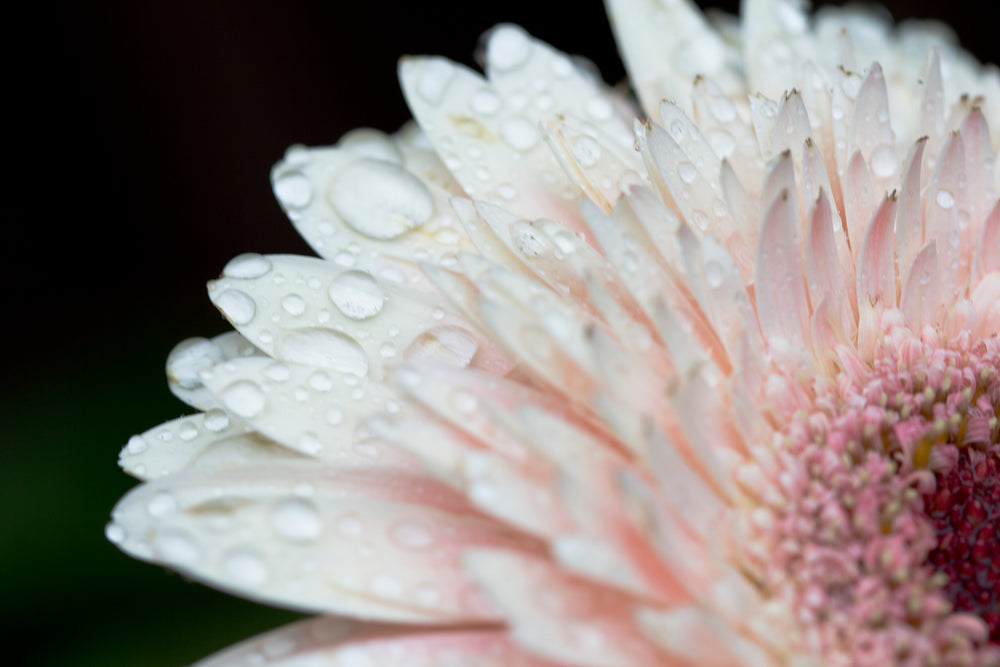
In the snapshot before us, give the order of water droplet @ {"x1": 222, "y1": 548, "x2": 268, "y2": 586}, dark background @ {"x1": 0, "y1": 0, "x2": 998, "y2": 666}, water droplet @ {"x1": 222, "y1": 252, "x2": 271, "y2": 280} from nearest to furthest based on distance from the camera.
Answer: water droplet @ {"x1": 222, "y1": 548, "x2": 268, "y2": 586} < water droplet @ {"x1": 222, "y1": 252, "x2": 271, "y2": 280} < dark background @ {"x1": 0, "y1": 0, "x2": 998, "y2": 666}

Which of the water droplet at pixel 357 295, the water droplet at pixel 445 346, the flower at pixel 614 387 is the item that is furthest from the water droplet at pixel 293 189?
the water droplet at pixel 445 346

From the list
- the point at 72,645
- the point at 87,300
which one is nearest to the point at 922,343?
the point at 72,645

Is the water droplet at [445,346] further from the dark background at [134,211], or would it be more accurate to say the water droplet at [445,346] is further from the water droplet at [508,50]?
the dark background at [134,211]

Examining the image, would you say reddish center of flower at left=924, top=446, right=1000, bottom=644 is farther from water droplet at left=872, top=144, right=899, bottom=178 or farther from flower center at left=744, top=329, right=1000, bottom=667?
water droplet at left=872, top=144, right=899, bottom=178

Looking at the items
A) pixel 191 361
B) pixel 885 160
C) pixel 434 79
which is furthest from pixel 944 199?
pixel 191 361

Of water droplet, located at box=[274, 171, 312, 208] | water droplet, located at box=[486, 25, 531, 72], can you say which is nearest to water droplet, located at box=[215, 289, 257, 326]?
water droplet, located at box=[274, 171, 312, 208]

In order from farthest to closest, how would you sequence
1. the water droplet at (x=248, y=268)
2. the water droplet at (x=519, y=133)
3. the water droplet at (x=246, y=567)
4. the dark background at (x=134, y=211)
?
1. the dark background at (x=134, y=211)
2. the water droplet at (x=519, y=133)
3. the water droplet at (x=248, y=268)
4. the water droplet at (x=246, y=567)
